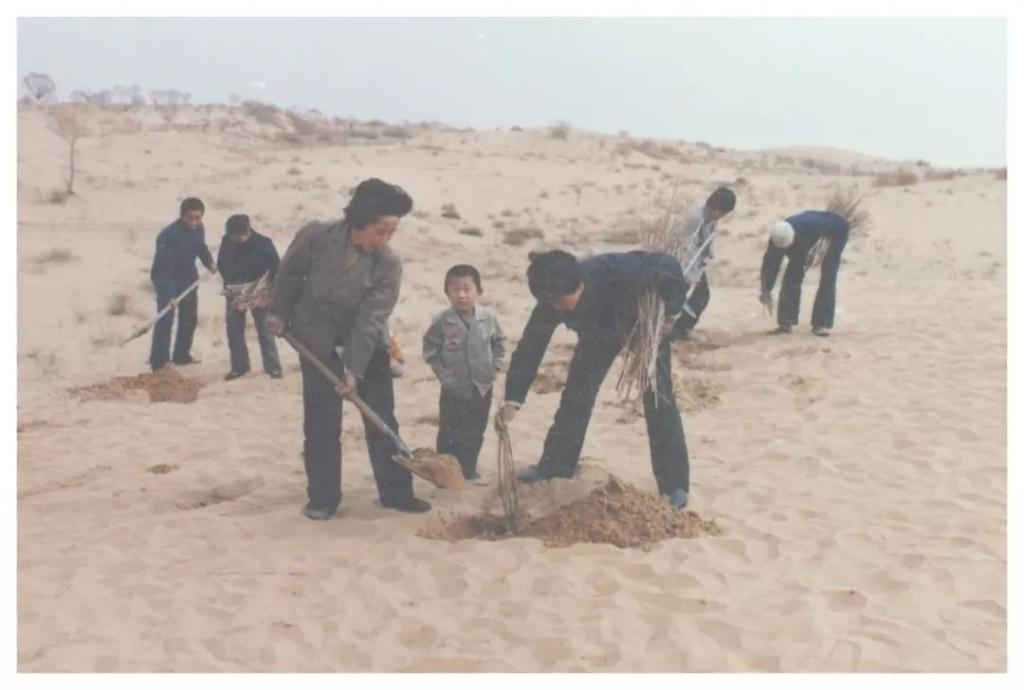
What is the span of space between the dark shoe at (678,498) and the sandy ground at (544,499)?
122mm

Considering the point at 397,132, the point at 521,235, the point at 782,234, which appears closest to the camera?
the point at 782,234

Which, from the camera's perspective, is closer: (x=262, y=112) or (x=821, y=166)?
(x=262, y=112)

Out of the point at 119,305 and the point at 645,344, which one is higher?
the point at 645,344

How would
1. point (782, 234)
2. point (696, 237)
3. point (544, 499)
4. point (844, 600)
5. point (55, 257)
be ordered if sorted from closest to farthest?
1. point (844, 600)
2. point (544, 499)
3. point (696, 237)
4. point (782, 234)
5. point (55, 257)

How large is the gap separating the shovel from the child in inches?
9.9

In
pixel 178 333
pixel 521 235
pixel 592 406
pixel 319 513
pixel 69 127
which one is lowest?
pixel 319 513

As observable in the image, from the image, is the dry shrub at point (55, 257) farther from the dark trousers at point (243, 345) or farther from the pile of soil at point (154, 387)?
the dark trousers at point (243, 345)

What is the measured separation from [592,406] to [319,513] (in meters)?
1.35

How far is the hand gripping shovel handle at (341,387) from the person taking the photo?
4.14m

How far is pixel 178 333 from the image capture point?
8078 millimetres

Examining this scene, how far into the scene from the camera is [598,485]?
467cm

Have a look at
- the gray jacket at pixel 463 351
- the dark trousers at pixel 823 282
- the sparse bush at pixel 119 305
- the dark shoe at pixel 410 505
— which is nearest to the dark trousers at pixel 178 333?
the sparse bush at pixel 119 305

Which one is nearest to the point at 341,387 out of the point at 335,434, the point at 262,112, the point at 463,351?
the point at 335,434

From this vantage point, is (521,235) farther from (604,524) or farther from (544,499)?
(604,524)
